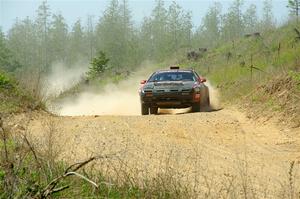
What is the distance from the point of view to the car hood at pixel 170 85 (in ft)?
53.5

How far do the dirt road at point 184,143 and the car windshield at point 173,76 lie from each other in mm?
2764

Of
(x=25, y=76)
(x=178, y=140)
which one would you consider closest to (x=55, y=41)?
(x=25, y=76)

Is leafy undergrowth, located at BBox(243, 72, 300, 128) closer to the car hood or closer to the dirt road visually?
the dirt road

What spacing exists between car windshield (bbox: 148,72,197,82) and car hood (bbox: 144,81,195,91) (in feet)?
2.01

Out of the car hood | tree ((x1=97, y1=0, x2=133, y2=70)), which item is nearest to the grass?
the car hood

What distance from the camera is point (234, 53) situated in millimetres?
36500

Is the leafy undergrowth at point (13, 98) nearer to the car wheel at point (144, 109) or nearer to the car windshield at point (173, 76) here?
the car wheel at point (144, 109)

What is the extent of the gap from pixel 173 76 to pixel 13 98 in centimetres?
534

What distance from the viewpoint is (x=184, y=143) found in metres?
10.5

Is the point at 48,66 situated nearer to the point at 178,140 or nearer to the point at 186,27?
the point at 186,27

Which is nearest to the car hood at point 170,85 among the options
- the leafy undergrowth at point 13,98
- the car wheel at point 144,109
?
the car wheel at point 144,109

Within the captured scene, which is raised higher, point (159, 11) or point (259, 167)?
point (159, 11)

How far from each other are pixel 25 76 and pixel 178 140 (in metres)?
6.90

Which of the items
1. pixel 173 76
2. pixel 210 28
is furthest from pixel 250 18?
pixel 173 76
